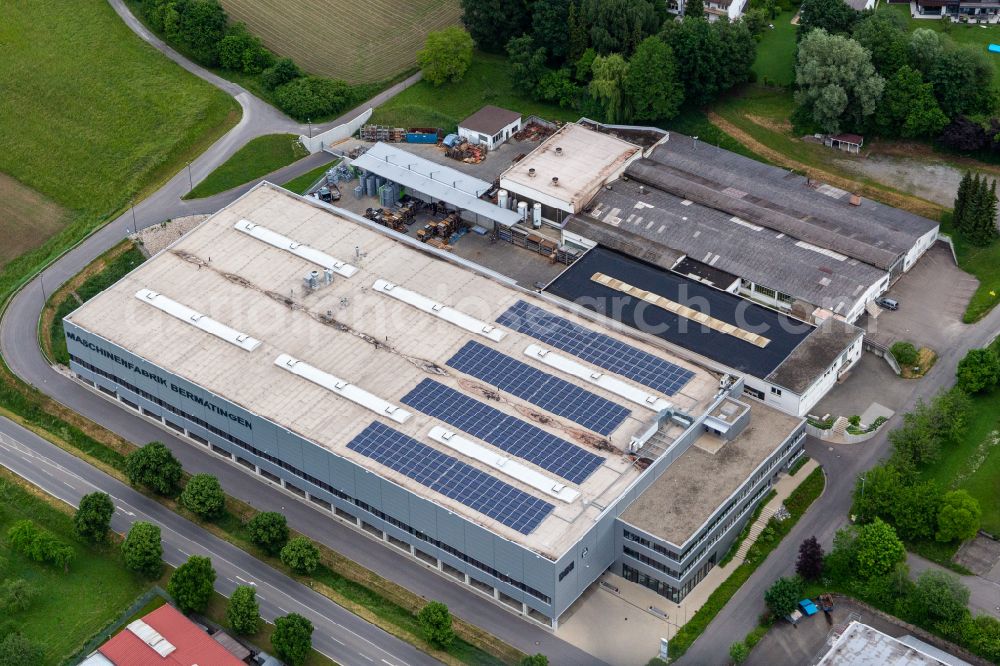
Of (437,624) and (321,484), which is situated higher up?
(321,484)

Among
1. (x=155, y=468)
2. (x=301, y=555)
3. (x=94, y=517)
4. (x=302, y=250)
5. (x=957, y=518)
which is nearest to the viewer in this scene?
(x=957, y=518)

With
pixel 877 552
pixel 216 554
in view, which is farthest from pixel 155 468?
pixel 877 552

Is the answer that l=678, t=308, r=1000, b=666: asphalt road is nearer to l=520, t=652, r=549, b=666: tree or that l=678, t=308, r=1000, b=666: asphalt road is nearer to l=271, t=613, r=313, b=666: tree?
l=520, t=652, r=549, b=666: tree

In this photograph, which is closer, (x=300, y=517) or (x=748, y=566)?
(x=748, y=566)

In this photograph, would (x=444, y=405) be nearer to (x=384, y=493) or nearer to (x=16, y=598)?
(x=384, y=493)

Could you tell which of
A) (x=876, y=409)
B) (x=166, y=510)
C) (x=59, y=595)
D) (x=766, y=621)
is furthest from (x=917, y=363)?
(x=59, y=595)

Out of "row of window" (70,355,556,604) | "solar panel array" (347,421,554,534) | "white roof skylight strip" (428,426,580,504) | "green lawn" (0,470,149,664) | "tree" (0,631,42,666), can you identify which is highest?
"white roof skylight strip" (428,426,580,504)

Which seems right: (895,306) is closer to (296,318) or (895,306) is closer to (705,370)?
(705,370)

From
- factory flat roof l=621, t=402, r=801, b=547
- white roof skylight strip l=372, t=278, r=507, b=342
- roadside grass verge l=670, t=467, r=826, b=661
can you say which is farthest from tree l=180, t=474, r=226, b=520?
roadside grass verge l=670, t=467, r=826, b=661
